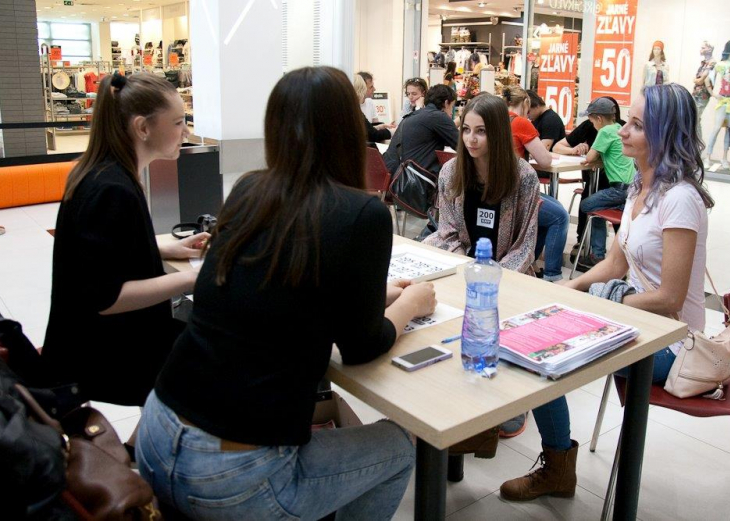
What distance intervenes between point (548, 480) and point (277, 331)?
54.1 inches

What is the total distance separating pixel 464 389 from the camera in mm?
1421

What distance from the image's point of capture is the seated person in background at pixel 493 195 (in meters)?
2.75

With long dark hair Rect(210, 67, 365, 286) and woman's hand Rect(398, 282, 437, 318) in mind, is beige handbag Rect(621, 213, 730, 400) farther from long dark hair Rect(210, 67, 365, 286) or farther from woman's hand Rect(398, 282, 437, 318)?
long dark hair Rect(210, 67, 365, 286)

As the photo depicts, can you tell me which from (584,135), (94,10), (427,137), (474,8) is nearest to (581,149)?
(584,135)

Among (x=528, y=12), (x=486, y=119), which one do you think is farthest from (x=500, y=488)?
(x=528, y=12)

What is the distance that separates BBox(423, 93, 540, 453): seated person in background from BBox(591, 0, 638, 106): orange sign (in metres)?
5.51

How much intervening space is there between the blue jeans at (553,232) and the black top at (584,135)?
129 cm

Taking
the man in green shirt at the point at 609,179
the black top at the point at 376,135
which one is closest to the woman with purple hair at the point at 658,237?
the man in green shirt at the point at 609,179

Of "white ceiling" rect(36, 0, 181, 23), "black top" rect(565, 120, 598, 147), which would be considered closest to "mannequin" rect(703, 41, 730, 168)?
"black top" rect(565, 120, 598, 147)

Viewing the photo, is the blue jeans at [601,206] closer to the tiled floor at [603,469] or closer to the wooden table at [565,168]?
the wooden table at [565,168]

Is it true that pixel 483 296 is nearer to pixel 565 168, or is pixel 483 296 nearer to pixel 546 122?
pixel 565 168

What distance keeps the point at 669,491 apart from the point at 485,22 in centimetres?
1834

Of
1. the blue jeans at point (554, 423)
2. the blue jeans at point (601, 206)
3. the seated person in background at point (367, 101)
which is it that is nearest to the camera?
the blue jeans at point (554, 423)

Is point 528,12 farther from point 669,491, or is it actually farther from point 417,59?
point 669,491
